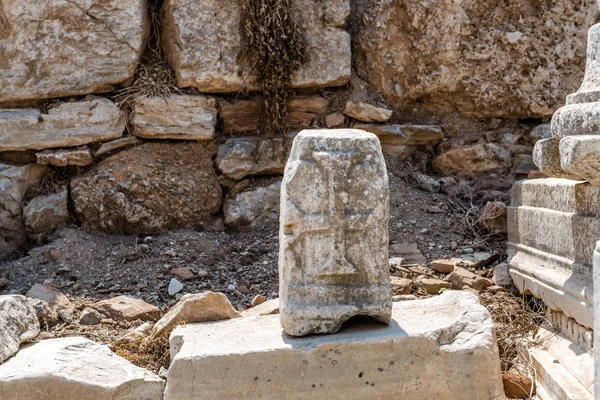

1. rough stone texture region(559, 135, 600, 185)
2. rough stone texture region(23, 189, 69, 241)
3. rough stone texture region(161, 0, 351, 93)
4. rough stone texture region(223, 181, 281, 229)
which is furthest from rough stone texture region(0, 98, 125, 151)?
rough stone texture region(559, 135, 600, 185)

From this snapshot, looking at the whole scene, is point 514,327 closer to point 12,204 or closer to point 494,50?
point 494,50

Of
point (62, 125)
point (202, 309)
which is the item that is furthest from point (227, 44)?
point (202, 309)

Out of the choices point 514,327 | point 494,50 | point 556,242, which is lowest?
point 514,327

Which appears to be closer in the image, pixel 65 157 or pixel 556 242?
pixel 556 242

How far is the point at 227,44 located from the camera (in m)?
6.05

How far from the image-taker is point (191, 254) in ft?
18.4

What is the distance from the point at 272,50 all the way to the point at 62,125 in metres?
1.91

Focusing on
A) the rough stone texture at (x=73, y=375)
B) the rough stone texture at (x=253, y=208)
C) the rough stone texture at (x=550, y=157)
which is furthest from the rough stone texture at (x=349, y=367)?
the rough stone texture at (x=253, y=208)

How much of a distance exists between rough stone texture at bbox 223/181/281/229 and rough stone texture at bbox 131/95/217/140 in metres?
0.62

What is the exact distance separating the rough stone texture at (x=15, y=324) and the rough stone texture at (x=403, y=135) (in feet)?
10.8

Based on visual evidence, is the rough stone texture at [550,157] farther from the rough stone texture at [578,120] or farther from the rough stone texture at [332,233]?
the rough stone texture at [332,233]

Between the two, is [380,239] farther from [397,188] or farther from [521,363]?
[397,188]

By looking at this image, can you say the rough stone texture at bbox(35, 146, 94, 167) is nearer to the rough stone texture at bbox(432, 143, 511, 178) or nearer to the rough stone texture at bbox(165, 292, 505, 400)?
the rough stone texture at bbox(165, 292, 505, 400)

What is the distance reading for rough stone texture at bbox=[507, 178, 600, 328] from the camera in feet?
11.8
